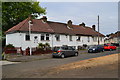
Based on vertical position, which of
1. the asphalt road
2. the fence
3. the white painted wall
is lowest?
the asphalt road

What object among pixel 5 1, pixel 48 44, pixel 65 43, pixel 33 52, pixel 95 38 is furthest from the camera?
pixel 95 38

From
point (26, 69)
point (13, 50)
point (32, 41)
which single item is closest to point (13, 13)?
point (32, 41)

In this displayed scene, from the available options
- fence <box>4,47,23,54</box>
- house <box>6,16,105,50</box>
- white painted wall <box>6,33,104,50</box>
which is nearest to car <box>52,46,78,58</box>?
house <box>6,16,105,50</box>

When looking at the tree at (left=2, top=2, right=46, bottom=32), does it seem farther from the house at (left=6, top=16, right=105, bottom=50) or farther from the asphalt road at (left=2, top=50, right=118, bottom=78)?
the asphalt road at (left=2, top=50, right=118, bottom=78)

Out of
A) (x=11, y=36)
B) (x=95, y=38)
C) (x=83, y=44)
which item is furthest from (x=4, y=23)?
(x=95, y=38)

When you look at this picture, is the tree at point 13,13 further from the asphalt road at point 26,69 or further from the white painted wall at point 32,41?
the asphalt road at point 26,69

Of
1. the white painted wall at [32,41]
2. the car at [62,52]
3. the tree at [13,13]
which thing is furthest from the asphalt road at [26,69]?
the tree at [13,13]

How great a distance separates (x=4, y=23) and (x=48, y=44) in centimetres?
1666

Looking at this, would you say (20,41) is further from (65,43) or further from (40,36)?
(65,43)

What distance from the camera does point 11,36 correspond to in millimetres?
27297

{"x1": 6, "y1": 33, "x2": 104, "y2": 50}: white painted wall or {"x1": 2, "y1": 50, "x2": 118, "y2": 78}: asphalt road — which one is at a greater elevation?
{"x1": 6, "y1": 33, "x2": 104, "y2": 50}: white painted wall

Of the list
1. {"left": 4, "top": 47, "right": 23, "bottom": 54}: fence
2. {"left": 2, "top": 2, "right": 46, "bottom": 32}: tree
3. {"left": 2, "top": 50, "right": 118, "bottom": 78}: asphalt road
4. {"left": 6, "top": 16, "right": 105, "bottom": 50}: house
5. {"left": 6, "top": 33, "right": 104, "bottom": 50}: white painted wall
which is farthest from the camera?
{"left": 2, "top": 2, "right": 46, "bottom": 32}: tree

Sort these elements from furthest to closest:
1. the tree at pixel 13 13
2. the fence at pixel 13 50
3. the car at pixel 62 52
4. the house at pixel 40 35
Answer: the tree at pixel 13 13 < the house at pixel 40 35 < the fence at pixel 13 50 < the car at pixel 62 52

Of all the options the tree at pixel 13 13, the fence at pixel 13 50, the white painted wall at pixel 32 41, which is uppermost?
the tree at pixel 13 13
